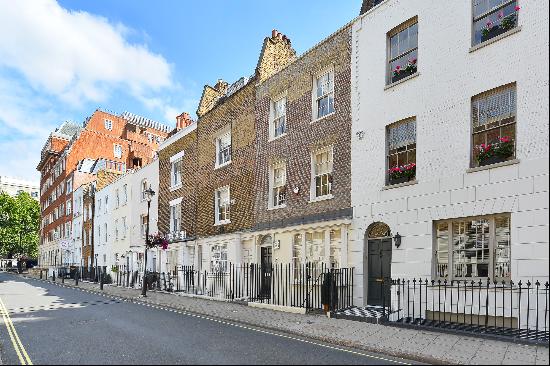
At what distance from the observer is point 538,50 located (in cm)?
1126

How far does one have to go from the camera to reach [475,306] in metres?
11.8

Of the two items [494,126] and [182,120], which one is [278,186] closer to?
[494,126]

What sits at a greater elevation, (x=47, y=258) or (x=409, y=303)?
(x=409, y=303)

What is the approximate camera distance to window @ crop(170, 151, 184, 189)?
30219 mm

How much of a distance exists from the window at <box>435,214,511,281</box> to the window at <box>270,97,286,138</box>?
9471mm

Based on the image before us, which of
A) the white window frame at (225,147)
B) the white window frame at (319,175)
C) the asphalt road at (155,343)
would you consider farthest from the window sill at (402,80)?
the white window frame at (225,147)

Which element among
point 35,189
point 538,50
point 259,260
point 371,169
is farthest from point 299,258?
point 35,189

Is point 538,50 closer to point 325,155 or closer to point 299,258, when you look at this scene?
point 325,155

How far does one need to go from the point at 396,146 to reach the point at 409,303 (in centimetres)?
486

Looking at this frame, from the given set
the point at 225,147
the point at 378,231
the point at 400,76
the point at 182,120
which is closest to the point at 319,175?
the point at 378,231

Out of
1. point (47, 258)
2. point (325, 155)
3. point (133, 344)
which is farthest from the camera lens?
point (47, 258)

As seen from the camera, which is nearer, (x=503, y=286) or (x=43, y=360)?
(x=43, y=360)

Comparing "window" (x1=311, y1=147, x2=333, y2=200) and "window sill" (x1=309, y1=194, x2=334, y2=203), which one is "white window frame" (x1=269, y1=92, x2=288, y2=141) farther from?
"window sill" (x1=309, y1=194, x2=334, y2=203)

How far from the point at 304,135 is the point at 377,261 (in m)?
6.31
